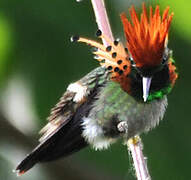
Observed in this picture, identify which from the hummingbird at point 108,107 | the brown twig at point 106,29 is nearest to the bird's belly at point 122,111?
the hummingbird at point 108,107

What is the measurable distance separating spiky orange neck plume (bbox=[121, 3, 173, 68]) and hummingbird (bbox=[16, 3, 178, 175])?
97 millimetres

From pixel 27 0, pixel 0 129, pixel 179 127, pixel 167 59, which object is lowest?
pixel 179 127

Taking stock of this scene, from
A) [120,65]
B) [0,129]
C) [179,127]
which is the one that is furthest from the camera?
[179,127]

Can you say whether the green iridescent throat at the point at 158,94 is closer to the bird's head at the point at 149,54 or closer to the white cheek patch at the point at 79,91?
the bird's head at the point at 149,54

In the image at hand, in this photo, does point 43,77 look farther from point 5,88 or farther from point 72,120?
point 72,120

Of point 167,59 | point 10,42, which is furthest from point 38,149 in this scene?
point 10,42

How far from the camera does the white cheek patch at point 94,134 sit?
11.2ft

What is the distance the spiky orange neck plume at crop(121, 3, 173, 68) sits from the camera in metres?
2.98

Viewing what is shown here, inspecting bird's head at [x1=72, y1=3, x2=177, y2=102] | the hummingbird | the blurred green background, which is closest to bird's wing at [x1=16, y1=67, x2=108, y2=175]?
the hummingbird

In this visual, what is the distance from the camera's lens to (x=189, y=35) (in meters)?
3.91

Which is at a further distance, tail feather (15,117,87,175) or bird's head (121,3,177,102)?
tail feather (15,117,87,175)

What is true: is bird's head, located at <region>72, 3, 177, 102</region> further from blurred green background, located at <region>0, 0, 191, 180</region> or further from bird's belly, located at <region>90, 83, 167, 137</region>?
blurred green background, located at <region>0, 0, 191, 180</region>

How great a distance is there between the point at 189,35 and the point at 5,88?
1.03 metres

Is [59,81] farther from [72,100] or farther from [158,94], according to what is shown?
[158,94]
